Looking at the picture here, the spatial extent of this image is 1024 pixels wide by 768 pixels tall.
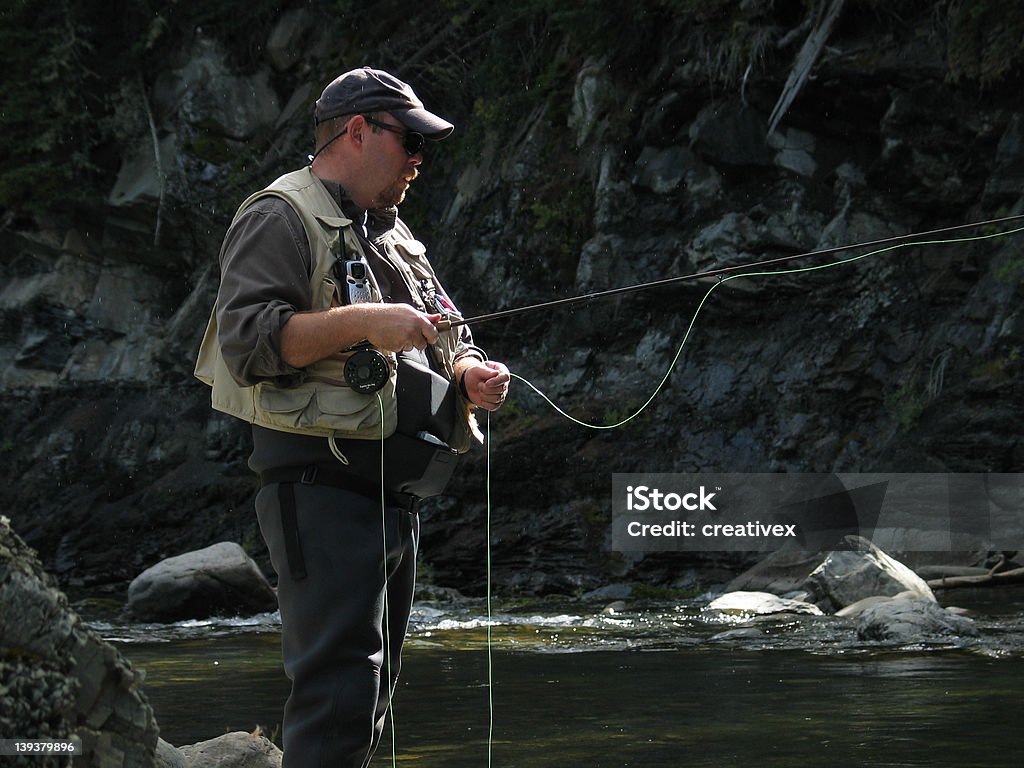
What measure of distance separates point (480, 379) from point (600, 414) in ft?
32.6

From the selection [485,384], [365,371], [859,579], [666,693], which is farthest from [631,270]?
[365,371]

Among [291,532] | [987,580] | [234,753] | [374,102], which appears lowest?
[987,580]

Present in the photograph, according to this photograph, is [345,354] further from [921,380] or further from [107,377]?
[107,377]

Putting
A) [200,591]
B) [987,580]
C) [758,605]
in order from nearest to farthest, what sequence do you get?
[758,605] < [987,580] < [200,591]

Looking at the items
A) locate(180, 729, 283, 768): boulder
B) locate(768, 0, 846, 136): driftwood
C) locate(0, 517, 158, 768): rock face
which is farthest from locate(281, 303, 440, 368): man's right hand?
locate(768, 0, 846, 136): driftwood

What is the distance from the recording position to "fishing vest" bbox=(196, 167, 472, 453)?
97.4 inches

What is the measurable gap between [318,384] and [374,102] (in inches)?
24.4

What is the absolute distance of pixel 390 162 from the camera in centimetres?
273

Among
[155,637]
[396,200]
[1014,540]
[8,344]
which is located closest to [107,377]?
[8,344]

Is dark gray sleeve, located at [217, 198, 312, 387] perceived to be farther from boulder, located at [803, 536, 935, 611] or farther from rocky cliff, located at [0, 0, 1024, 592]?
rocky cliff, located at [0, 0, 1024, 592]

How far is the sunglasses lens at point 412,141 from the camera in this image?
2.70 metres

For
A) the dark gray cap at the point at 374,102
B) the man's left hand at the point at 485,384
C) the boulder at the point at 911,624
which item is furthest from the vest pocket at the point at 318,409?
the boulder at the point at 911,624

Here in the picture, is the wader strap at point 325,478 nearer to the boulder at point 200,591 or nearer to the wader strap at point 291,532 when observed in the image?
the wader strap at point 291,532

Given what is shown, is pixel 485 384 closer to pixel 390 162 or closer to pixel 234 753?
pixel 390 162
